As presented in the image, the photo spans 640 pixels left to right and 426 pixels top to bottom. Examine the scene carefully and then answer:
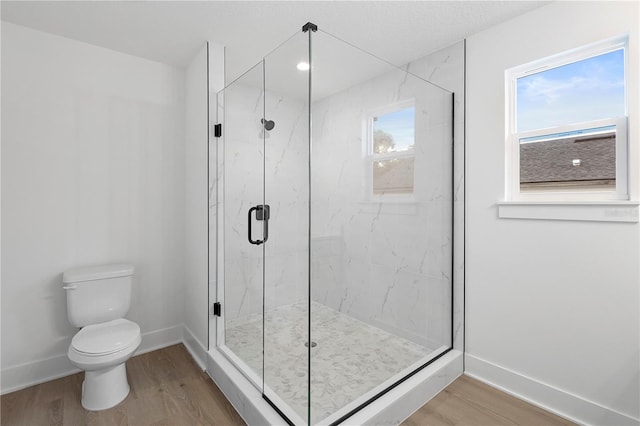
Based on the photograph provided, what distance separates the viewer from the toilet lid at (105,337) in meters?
1.77

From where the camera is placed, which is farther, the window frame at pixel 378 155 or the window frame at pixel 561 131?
the window frame at pixel 378 155

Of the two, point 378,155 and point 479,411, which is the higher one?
point 378,155

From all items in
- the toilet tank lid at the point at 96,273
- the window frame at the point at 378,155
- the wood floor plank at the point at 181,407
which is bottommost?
the wood floor plank at the point at 181,407

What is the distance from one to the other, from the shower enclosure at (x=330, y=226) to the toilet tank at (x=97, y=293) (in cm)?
67

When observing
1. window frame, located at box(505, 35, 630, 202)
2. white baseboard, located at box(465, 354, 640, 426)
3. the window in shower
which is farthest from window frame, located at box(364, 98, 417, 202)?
white baseboard, located at box(465, 354, 640, 426)

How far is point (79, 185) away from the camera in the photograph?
7.41ft

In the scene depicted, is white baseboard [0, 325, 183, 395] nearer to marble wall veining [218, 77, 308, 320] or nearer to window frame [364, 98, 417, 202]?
marble wall veining [218, 77, 308, 320]

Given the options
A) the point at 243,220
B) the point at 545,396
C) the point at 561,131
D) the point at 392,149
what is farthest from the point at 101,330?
the point at 561,131

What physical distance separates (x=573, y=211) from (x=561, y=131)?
476 mm

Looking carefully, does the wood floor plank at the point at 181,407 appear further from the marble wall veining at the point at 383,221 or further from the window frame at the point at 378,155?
the window frame at the point at 378,155

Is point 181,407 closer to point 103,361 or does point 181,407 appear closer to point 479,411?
A: point 103,361

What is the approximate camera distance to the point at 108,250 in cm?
238

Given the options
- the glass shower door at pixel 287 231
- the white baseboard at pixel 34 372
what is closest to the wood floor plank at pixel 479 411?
the glass shower door at pixel 287 231

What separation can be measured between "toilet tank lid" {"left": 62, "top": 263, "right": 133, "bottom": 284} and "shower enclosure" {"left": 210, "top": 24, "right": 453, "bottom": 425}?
2.22ft
